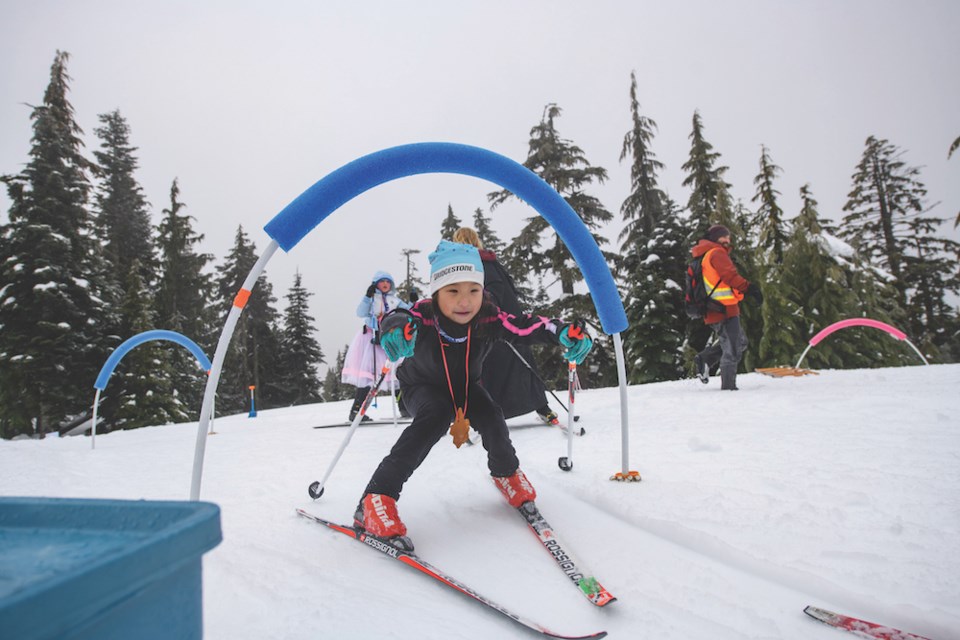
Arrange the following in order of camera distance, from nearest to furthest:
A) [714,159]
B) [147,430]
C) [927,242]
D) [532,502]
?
[532,502] → [147,430] → [714,159] → [927,242]

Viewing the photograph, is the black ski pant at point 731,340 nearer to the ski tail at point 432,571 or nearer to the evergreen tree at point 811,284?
the ski tail at point 432,571

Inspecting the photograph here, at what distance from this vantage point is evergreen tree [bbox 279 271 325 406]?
3362cm

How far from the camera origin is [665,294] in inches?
663

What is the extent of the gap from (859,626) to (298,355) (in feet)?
118

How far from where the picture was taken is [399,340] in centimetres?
264

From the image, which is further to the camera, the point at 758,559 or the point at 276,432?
the point at 276,432

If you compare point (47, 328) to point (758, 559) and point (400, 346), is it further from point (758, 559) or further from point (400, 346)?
point (758, 559)

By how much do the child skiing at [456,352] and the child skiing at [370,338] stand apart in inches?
168

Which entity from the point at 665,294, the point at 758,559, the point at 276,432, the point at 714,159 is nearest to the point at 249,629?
the point at 758,559

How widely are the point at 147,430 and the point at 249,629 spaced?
10.3 metres

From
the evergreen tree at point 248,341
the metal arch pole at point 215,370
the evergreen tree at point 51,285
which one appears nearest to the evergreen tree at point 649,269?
the metal arch pole at point 215,370

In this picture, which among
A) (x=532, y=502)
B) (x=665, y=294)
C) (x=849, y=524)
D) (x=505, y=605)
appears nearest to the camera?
A: (x=505, y=605)

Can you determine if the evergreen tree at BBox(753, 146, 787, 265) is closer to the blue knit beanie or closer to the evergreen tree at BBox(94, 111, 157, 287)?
the blue knit beanie

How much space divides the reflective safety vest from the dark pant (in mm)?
4956
